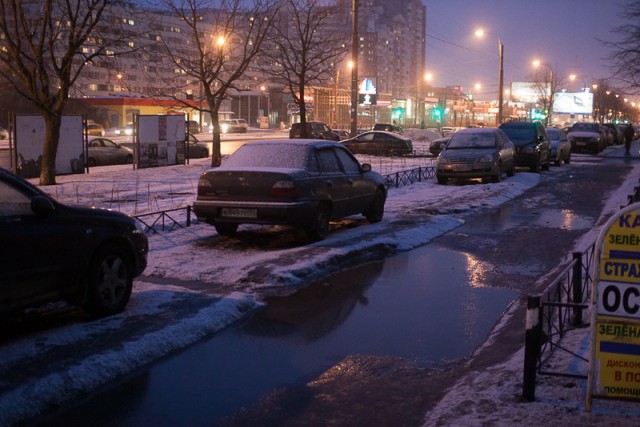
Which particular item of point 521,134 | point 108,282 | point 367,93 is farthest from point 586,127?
point 108,282

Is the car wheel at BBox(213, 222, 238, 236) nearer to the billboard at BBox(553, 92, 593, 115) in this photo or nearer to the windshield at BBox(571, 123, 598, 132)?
the windshield at BBox(571, 123, 598, 132)

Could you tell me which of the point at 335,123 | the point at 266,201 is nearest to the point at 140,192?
the point at 266,201

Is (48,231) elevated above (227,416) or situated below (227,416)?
above

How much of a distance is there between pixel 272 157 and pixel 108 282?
16.3ft

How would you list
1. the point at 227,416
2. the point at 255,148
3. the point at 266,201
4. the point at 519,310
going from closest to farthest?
the point at 227,416 < the point at 519,310 < the point at 266,201 < the point at 255,148

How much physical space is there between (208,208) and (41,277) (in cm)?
507

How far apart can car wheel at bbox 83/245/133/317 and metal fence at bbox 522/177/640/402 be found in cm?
396

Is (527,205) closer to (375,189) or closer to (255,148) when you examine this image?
(375,189)

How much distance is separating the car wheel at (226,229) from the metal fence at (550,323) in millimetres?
5552

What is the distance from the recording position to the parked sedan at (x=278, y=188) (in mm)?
10953

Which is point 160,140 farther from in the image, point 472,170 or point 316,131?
point 316,131

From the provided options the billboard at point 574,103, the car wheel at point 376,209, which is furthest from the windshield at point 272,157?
the billboard at point 574,103

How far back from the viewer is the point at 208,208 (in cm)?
1129

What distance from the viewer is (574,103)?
107 m
